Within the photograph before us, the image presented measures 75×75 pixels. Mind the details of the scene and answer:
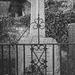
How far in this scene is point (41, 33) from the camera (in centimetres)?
502

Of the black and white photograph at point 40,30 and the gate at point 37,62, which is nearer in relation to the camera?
the gate at point 37,62

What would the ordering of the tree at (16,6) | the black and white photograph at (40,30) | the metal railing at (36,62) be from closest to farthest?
1. the metal railing at (36,62)
2. the black and white photograph at (40,30)
3. the tree at (16,6)

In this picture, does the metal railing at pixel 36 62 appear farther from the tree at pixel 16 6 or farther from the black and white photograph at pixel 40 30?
the tree at pixel 16 6

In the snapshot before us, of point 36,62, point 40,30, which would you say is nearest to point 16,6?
point 40,30

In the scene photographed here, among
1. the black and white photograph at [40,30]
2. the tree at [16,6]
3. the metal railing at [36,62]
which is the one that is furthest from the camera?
the tree at [16,6]

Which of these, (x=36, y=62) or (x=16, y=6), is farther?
(x=16, y=6)

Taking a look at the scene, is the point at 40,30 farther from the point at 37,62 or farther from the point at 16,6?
the point at 16,6

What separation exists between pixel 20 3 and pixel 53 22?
3.05m

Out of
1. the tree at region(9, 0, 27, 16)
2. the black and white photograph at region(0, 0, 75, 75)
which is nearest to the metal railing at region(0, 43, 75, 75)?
the black and white photograph at region(0, 0, 75, 75)

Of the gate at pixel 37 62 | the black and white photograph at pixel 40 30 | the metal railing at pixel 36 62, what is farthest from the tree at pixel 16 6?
the gate at pixel 37 62

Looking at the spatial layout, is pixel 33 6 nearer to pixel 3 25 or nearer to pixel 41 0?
pixel 41 0

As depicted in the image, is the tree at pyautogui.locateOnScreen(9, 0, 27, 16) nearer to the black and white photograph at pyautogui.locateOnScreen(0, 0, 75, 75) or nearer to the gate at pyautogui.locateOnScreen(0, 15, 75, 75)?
the black and white photograph at pyautogui.locateOnScreen(0, 0, 75, 75)

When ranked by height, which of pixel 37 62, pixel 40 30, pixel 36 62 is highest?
pixel 40 30

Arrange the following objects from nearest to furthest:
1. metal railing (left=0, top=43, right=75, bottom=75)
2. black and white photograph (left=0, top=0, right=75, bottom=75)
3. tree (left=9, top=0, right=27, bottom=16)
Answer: metal railing (left=0, top=43, right=75, bottom=75)
black and white photograph (left=0, top=0, right=75, bottom=75)
tree (left=9, top=0, right=27, bottom=16)
